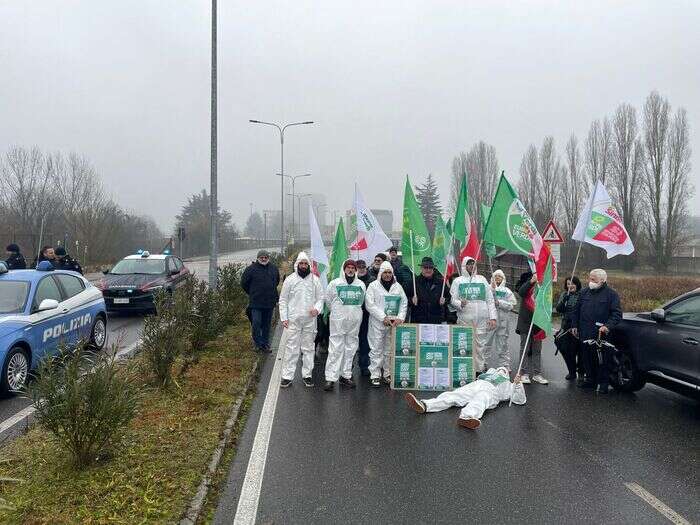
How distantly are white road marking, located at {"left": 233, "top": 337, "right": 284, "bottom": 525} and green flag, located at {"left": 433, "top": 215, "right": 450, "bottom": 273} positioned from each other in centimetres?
430

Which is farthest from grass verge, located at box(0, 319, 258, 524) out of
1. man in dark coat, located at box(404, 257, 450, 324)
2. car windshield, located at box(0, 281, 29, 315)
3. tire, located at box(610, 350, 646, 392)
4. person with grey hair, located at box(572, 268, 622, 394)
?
tire, located at box(610, 350, 646, 392)

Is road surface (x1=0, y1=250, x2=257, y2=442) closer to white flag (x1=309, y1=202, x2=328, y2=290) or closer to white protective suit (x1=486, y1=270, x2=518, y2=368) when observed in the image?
white flag (x1=309, y1=202, x2=328, y2=290)

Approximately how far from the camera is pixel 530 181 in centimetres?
4459

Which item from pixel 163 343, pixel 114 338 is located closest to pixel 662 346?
pixel 163 343

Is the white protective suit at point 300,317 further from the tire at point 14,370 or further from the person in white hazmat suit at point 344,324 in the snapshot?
the tire at point 14,370

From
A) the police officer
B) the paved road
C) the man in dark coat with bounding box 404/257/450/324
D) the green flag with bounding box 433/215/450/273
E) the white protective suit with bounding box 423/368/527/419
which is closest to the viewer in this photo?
the paved road

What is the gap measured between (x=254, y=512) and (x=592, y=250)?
A: 113 feet

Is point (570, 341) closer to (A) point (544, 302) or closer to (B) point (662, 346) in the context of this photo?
(A) point (544, 302)

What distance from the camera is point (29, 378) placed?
7090mm

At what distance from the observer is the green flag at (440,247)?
10484mm

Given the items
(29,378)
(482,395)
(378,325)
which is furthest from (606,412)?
(29,378)

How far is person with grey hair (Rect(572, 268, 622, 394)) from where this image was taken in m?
7.37

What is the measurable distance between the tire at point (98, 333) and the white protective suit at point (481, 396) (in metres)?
5.88

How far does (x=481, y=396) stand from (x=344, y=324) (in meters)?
2.07
